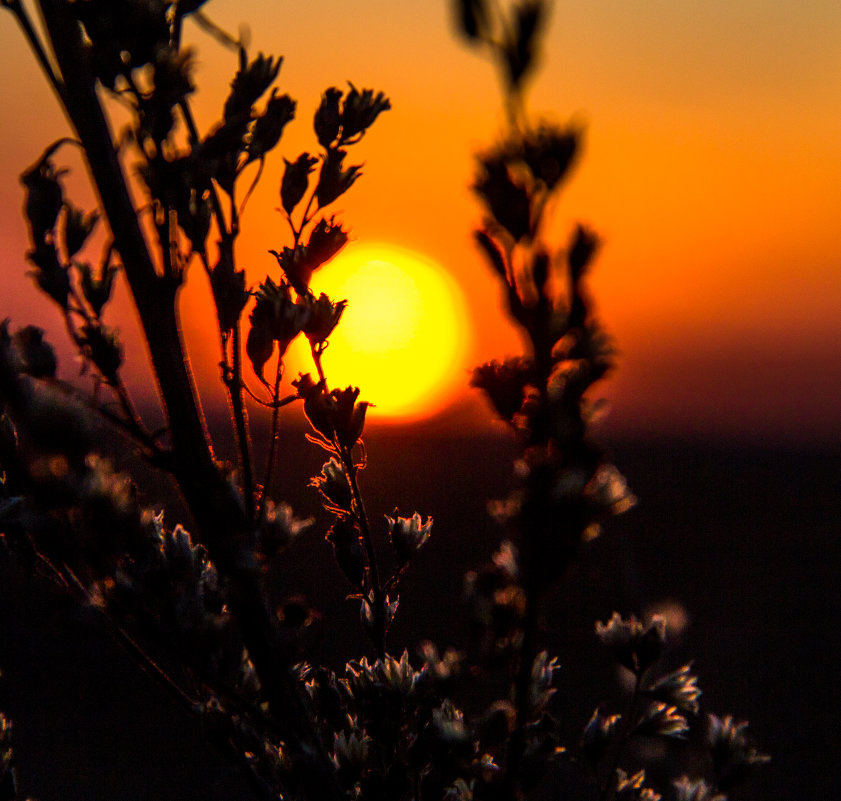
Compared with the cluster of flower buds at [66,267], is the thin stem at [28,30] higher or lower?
higher

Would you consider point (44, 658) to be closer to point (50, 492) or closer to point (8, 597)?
point (8, 597)

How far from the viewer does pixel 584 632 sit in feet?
28.9

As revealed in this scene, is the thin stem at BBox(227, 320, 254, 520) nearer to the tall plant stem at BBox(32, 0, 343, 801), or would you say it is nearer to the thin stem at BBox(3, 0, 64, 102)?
the tall plant stem at BBox(32, 0, 343, 801)

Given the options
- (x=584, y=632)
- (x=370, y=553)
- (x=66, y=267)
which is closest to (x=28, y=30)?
(x=66, y=267)

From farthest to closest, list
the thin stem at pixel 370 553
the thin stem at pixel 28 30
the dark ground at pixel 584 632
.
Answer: the dark ground at pixel 584 632
the thin stem at pixel 370 553
the thin stem at pixel 28 30

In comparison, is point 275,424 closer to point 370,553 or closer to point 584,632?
point 370,553

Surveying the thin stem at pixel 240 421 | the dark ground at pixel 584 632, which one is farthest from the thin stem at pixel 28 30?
the dark ground at pixel 584 632

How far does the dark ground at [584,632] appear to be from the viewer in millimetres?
7293

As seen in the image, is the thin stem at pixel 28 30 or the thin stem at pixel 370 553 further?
the thin stem at pixel 370 553

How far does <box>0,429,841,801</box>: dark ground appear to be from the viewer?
7.29m

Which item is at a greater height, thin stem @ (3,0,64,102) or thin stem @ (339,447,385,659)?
thin stem @ (3,0,64,102)

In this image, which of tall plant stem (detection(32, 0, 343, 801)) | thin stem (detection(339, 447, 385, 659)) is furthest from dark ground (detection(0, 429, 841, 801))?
tall plant stem (detection(32, 0, 343, 801))

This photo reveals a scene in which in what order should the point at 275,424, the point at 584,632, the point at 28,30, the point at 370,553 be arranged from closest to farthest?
the point at 28,30
the point at 275,424
the point at 370,553
the point at 584,632

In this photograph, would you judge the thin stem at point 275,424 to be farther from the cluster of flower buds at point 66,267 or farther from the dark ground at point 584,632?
the dark ground at point 584,632
